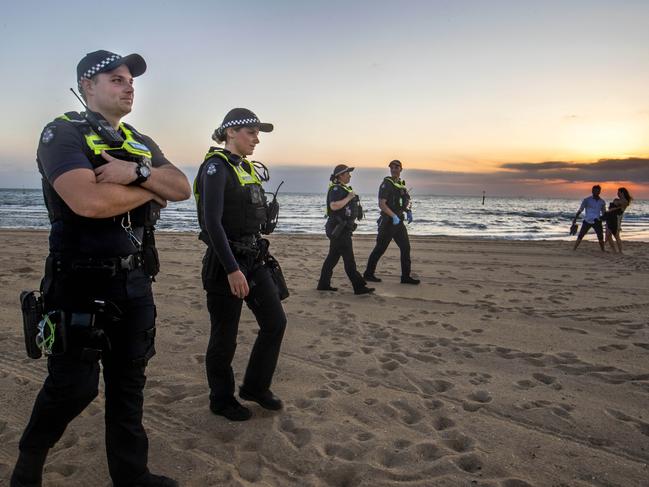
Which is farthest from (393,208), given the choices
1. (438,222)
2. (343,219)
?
(438,222)

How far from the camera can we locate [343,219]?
27.4ft

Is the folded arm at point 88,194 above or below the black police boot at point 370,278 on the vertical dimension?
above

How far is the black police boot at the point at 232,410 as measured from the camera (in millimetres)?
3729

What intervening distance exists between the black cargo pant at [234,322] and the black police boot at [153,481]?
3.32 ft

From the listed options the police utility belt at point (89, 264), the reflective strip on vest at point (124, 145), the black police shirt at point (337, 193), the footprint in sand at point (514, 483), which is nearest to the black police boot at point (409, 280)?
the black police shirt at point (337, 193)

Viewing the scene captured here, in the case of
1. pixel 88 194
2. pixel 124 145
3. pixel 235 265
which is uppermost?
pixel 124 145

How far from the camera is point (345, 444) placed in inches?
134

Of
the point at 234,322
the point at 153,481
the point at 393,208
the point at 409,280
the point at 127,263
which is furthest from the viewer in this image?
the point at 409,280

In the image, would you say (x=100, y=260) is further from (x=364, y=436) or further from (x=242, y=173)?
(x=364, y=436)

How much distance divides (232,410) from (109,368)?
1444mm

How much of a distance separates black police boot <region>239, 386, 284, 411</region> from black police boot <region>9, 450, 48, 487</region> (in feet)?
5.40

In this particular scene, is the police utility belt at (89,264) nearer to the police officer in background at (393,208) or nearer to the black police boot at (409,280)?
the police officer in background at (393,208)

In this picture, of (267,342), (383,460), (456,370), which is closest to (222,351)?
(267,342)

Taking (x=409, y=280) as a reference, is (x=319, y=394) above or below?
below
